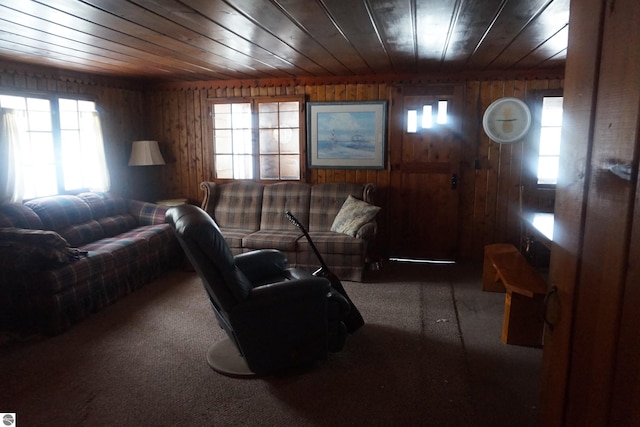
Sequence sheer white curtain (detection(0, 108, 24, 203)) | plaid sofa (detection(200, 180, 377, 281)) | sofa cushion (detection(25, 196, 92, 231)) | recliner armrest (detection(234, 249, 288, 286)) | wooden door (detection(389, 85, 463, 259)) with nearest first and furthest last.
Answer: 1. recliner armrest (detection(234, 249, 288, 286))
2. sheer white curtain (detection(0, 108, 24, 203))
3. sofa cushion (detection(25, 196, 92, 231))
4. plaid sofa (detection(200, 180, 377, 281))
5. wooden door (detection(389, 85, 463, 259))

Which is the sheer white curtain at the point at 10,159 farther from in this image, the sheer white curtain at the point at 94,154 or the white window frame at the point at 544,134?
the white window frame at the point at 544,134

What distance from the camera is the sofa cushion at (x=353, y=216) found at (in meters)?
4.55

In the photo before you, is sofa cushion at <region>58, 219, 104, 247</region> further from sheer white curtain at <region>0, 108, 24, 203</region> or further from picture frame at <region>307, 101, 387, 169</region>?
picture frame at <region>307, 101, 387, 169</region>

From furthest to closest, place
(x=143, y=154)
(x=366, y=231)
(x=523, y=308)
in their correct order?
1. (x=143, y=154)
2. (x=366, y=231)
3. (x=523, y=308)

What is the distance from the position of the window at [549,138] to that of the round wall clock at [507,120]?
0.27 metres

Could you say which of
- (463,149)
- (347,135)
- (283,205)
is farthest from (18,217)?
(463,149)

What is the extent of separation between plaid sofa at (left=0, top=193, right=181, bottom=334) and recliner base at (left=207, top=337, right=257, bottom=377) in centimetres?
129

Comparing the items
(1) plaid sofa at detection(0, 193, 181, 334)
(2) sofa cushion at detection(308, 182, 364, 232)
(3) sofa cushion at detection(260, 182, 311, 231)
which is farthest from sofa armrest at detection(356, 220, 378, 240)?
(1) plaid sofa at detection(0, 193, 181, 334)

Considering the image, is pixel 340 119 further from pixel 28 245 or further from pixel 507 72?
pixel 28 245

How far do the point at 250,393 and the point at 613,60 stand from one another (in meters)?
2.33

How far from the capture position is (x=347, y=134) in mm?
5234

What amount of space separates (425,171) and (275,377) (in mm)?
3229

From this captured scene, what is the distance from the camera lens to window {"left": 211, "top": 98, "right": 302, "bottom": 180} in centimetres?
543

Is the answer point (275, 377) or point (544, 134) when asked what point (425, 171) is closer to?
point (544, 134)
